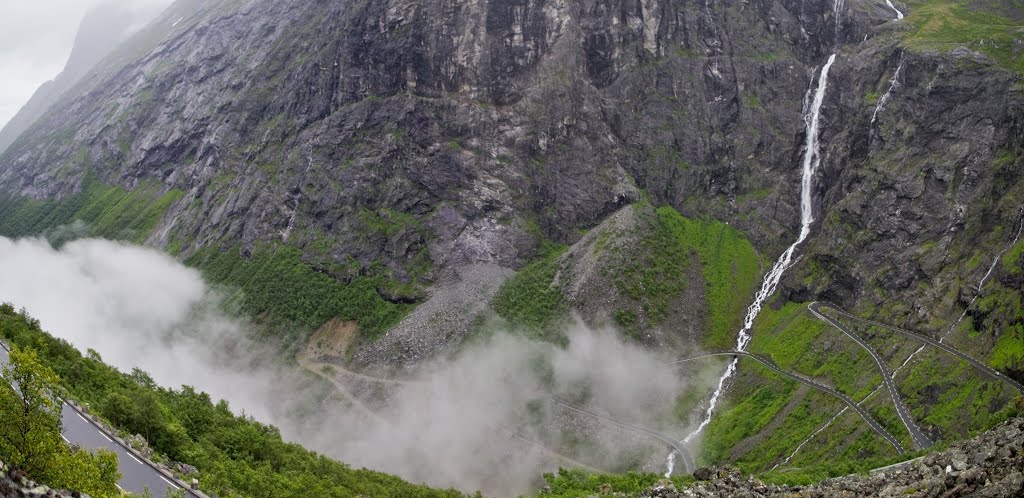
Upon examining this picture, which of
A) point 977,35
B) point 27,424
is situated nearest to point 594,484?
point 27,424

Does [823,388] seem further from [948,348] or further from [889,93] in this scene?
[889,93]

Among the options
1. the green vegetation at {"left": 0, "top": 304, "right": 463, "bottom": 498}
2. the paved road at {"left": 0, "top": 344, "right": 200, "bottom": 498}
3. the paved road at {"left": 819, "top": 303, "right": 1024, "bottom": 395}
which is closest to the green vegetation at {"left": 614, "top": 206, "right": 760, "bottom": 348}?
the paved road at {"left": 819, "top": 303, "right": 1024, "bottom": 395}

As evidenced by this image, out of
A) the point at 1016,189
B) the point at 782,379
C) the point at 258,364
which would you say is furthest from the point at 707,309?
the point at 258,364

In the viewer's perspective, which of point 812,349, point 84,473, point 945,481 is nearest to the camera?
point 84,473

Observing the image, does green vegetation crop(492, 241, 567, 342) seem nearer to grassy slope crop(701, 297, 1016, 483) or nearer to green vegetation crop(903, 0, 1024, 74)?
grassy slope crop(701, 297, 1016, 483)

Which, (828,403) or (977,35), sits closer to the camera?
(828,403)

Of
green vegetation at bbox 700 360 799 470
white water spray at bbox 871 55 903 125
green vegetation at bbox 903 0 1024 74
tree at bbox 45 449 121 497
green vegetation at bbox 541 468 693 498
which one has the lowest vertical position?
tree at bbox 45 449 121 497

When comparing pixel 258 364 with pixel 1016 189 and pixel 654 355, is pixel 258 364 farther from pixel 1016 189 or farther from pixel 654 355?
pixel 1016 189
